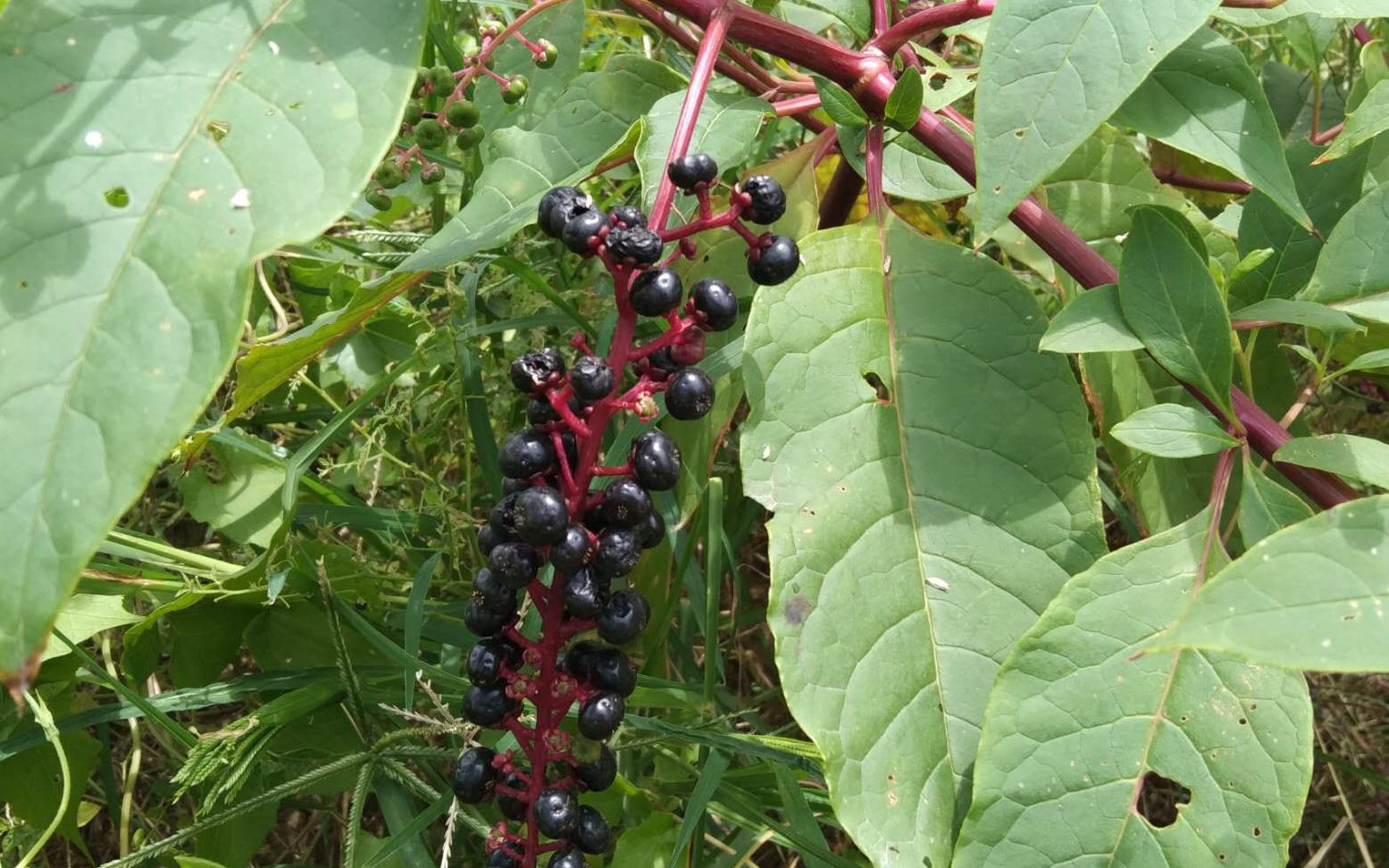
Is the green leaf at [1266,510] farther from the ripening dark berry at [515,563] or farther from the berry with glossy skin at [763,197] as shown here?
the ripening dark berry at [515,563]

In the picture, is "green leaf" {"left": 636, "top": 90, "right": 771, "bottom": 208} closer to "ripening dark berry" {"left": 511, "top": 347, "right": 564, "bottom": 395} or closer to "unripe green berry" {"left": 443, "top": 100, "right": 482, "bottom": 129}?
"ripening dark berry" {"left": 511, "top": 347, "right": 564, "bottom": 395}

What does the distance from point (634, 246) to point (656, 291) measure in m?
0.06

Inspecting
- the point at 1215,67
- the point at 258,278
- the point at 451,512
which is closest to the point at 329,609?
the point at 451,512

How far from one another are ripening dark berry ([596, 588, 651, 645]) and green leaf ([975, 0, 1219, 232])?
24.1 inches

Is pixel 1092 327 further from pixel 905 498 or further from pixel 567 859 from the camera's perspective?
pixel 567 859

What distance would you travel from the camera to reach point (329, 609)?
6.29 ft

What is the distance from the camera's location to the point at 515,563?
1.32 m

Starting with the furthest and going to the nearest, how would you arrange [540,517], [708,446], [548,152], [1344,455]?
[708,446] → [548,152] → [1344,455] → [540,517]

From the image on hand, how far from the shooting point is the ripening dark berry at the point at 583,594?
1309 mm

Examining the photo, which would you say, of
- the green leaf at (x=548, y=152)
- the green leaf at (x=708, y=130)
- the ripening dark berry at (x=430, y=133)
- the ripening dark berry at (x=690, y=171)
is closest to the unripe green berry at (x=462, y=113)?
the ripening dark berry at (x=430, y=133)

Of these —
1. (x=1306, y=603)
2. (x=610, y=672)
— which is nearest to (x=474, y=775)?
(x=610, y=672)

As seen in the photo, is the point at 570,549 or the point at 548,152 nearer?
the point at 570,549

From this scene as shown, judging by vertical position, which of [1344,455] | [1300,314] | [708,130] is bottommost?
[1344,455]

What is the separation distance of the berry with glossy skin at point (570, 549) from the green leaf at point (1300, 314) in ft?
3.29
